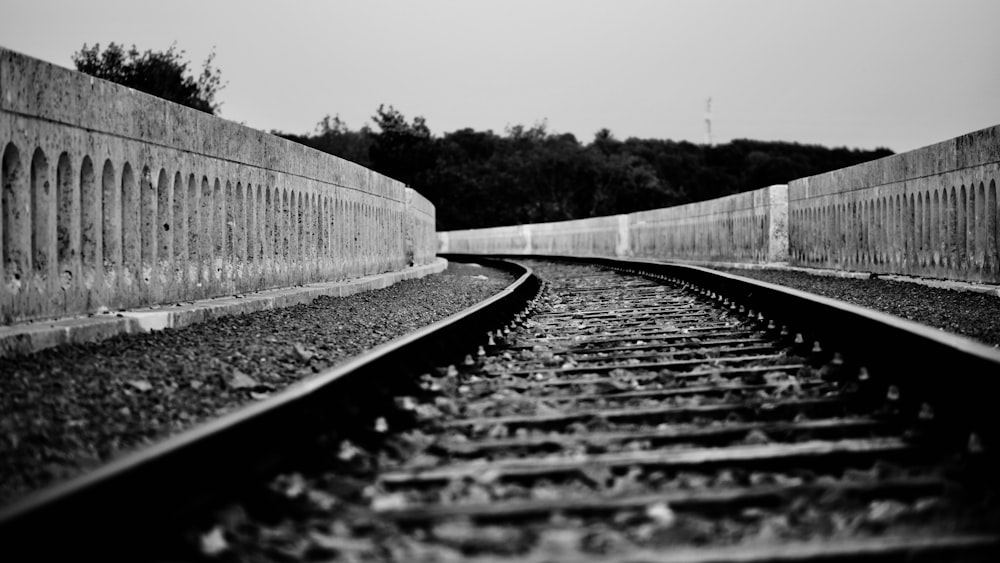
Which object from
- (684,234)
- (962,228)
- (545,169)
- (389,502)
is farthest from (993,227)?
(545,169)

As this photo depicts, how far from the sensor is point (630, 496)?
9.34 ft

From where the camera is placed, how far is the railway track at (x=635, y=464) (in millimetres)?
2469

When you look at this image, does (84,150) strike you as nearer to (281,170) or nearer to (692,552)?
(281,170)

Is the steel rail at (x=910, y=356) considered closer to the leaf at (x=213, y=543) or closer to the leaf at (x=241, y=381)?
the leaf at (x=213, y=543)

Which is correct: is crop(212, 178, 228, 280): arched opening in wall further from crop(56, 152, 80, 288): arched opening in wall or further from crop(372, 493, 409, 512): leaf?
crop(372, 493, 409, 512): leaf

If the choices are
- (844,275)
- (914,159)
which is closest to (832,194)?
(844,275)

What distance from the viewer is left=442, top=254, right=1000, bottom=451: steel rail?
3488 mm

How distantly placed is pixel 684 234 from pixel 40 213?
29.0m

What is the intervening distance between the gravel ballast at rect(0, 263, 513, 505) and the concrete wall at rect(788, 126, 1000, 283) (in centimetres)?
753

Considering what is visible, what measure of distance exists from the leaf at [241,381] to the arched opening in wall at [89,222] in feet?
6.72

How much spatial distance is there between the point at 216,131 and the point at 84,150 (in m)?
2.67

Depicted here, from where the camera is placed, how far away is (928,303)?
1045 cm

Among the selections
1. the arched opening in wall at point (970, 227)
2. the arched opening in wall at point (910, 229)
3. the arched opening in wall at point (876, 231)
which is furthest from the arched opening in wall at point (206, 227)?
the arched opening in wall at point (876, 231)

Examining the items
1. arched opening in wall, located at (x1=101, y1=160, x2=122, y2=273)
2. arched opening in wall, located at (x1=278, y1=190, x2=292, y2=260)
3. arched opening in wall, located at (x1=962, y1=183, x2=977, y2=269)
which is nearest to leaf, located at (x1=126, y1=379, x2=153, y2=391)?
arched opening in wall, located at (x1=101, y1=160, x2=122, y2=273)
